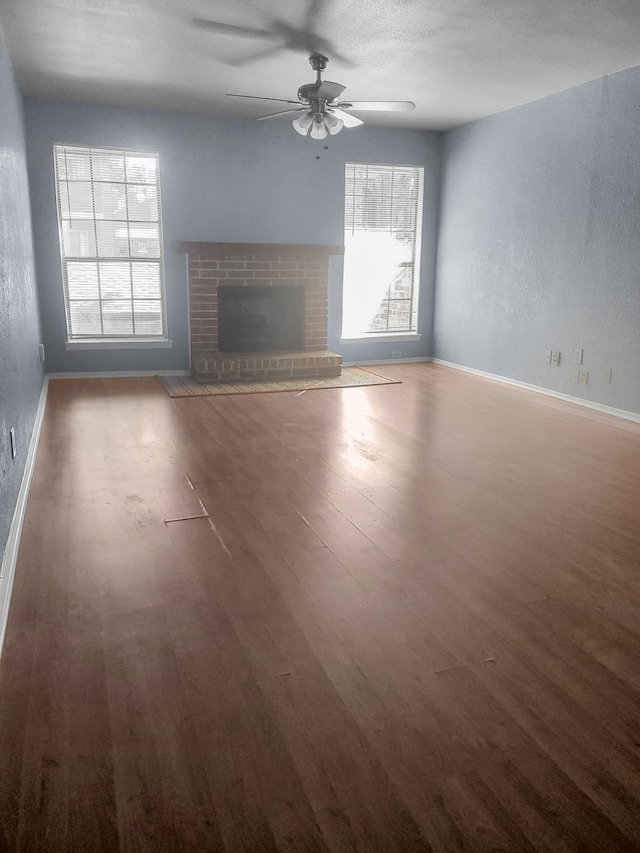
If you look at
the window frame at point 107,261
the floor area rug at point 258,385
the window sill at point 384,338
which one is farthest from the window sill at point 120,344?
the window sill at point 384,338

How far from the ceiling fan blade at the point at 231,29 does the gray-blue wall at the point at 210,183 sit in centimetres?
244

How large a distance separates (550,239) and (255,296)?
288cm

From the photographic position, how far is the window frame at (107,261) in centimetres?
600

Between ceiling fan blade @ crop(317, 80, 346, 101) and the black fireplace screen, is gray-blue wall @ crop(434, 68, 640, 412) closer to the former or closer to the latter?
the black fireplace screen

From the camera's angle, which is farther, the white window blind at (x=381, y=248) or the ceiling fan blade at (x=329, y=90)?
the white window blind at (x=381, y=248)

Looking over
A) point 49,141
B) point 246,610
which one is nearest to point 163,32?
point 49,141

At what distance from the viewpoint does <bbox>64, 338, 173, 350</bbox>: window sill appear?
247 inches

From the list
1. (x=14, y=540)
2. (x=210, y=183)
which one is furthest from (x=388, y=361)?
(x=14, y=540)

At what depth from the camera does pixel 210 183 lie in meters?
6.46

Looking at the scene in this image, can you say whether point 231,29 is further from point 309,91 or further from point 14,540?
point 14,540

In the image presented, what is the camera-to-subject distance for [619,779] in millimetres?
1491

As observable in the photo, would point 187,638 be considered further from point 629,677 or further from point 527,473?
point 527,473

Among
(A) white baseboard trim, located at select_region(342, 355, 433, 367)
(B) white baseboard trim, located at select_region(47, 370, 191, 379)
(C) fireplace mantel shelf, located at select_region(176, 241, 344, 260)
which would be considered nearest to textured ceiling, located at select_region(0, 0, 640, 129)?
(C) fireplace mantel shelf, located at select_region(176, 241, 344, 260)

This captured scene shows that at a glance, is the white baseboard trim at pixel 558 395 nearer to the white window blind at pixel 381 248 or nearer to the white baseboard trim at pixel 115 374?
the white window blind at pixel 381 248
